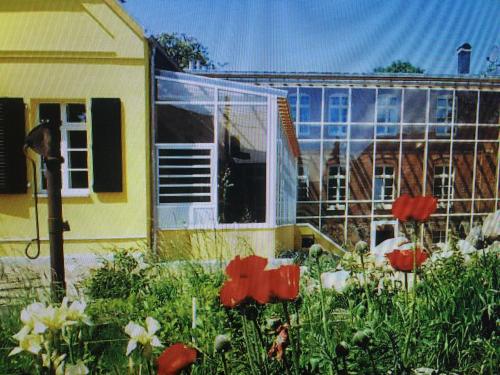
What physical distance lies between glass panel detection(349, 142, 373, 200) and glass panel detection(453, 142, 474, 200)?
3.99ft

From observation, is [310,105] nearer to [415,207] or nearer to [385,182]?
[385,182]

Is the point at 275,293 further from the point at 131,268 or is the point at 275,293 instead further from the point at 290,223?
the point at 290,223

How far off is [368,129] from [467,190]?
6.60ft

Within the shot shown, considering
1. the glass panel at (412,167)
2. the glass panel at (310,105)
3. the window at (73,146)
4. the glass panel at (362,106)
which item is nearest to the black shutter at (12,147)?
the window at (73,146)

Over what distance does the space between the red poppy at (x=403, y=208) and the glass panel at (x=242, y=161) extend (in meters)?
2.58

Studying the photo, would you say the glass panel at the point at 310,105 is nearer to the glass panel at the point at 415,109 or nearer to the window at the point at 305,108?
the window at the point at 305,108

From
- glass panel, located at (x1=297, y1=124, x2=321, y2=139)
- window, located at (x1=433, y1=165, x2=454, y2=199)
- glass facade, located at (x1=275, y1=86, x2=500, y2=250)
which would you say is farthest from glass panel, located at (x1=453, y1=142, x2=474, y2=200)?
glass panel, located at (x1=297, y1=124, x2=321, y2=139)

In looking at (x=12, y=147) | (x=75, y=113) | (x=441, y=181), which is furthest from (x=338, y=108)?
(x=12, y=147)

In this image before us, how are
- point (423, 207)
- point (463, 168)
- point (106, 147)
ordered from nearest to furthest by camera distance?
point (423, 207) → point (106, 147) → point (463, 168)

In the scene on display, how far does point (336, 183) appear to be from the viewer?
5.54 metres

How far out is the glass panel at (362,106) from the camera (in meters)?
5.29

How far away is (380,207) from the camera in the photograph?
16.7ft

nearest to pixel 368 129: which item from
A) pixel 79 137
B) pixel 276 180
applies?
pixel 276 180

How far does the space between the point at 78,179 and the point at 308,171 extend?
367 centimetres
